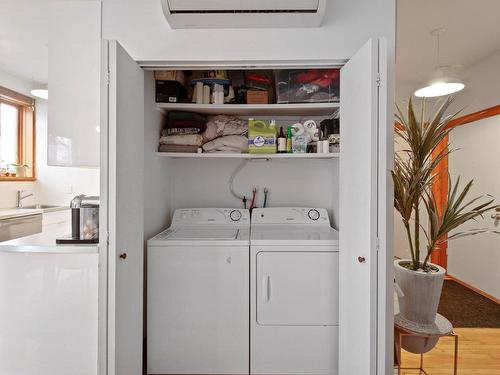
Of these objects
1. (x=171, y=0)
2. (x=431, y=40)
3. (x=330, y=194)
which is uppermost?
(x=431, y=40)

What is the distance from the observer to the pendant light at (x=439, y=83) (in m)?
2.13

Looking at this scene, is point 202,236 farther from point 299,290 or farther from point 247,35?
point 247,35

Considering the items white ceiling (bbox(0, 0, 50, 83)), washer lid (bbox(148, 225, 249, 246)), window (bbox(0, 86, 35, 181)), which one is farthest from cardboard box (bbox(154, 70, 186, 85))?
window (bbox(0, 86, 35, 181))

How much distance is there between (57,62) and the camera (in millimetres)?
1528

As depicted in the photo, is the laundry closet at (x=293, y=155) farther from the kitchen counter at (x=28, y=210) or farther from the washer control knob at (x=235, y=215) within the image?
the kitchen counter at (x=28, y=210)

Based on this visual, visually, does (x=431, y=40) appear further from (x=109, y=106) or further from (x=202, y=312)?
(x=202, y=312)

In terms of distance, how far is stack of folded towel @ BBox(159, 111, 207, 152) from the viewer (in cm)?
210

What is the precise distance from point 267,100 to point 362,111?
903 mm

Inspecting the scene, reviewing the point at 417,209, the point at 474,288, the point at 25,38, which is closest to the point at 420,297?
the point at 417,209

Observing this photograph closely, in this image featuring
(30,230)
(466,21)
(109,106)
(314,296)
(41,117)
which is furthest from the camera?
(30,230)

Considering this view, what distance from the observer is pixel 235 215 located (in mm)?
2299

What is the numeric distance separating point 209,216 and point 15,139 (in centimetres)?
206

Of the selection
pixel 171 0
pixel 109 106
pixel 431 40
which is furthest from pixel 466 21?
pixel 109 106

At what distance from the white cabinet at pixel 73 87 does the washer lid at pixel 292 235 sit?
3.84ft
